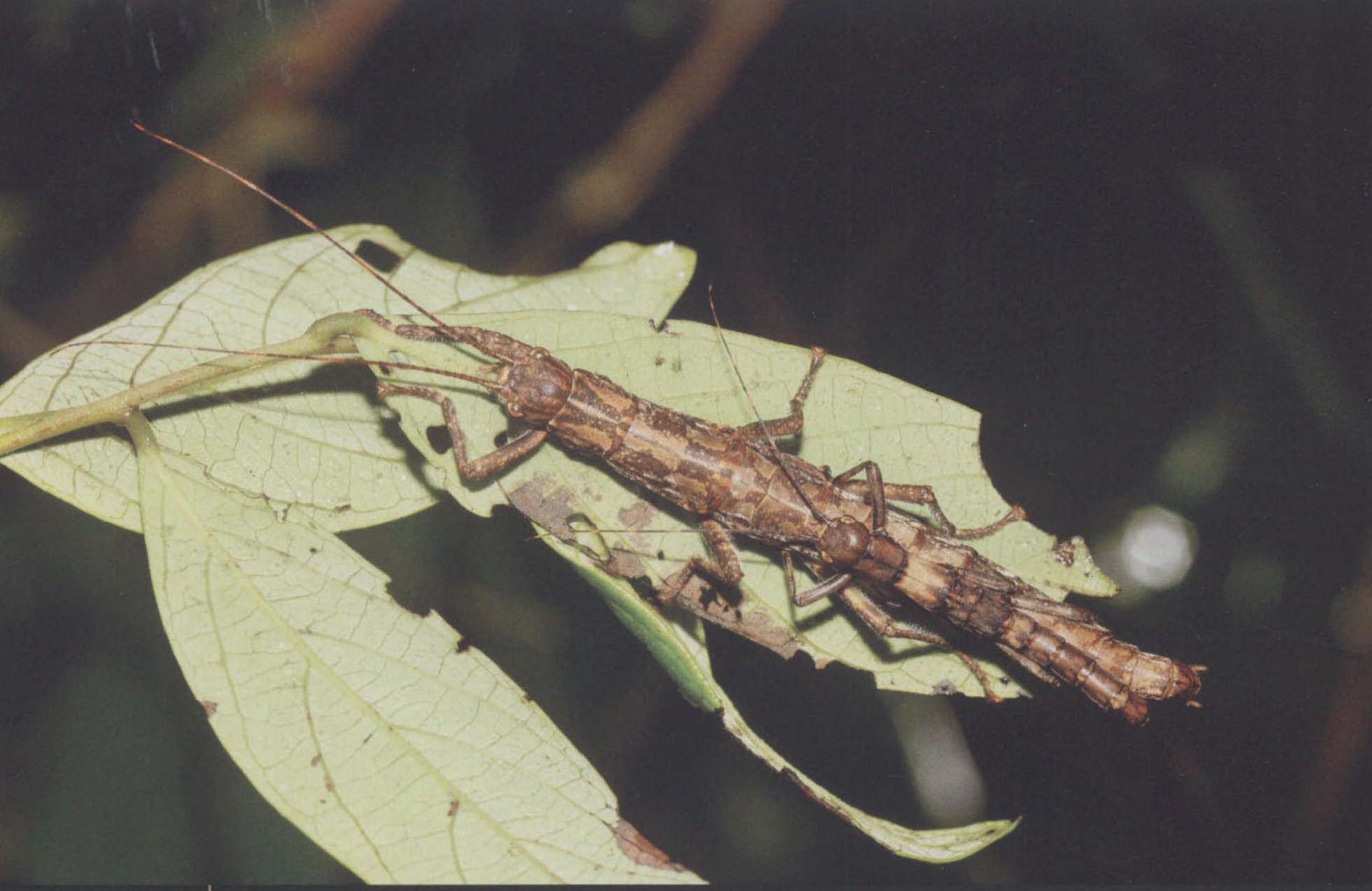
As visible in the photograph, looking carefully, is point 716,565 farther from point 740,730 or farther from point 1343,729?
point 1343,729

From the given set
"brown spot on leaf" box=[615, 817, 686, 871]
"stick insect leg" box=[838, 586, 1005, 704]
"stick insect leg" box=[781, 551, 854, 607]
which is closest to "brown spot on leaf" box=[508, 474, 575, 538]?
"stick insect leg" box=[781, 551, 854, 607]

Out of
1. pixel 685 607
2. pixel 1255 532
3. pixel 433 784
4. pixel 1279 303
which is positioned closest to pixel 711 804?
pixel 685 607

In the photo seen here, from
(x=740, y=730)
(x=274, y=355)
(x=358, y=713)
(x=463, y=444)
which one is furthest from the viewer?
(x=463, y=444)

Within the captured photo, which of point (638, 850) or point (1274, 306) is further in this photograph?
point (1274, 306)

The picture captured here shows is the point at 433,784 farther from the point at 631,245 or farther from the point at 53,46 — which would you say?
the point at 53,46

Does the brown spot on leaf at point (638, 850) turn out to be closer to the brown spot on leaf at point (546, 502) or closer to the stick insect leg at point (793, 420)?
the brown spot on leaf at point (546, 502)

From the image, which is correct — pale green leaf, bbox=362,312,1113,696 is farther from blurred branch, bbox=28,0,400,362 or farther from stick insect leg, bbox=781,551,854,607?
blurred branch, bbox=28,0,400,362

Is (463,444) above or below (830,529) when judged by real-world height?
above

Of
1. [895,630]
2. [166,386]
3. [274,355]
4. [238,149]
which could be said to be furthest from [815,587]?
[238,149]
